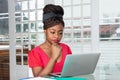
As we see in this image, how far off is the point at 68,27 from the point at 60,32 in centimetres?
241

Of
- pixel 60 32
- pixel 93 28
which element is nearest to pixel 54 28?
pixel 60 32

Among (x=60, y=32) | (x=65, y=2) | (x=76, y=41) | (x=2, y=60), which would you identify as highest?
(x=65, y=2)

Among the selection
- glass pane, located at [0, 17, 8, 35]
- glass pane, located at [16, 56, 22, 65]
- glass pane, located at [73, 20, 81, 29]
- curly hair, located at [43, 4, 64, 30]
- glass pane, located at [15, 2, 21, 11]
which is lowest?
glass pane, located at [16, 56, 22, 65]

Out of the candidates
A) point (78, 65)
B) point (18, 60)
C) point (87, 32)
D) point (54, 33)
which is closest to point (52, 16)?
point (54, 33)

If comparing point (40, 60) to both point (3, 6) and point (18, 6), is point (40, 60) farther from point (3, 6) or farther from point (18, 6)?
point (3, 6)

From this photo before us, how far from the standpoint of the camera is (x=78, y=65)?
1.26 meters

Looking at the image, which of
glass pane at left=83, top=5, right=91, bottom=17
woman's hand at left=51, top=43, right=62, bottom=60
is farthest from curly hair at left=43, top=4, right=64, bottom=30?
glass pane at left=83, top=5, right=91, bottom=17

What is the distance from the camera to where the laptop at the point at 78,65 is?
1.20m

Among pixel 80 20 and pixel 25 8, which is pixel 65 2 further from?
pixel 25 8

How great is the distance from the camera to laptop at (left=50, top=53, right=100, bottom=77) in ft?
3.93

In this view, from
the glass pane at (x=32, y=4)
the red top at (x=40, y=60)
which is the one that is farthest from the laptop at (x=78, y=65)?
the glass pane at (x=32, y=4)

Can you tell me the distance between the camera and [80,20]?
146 inches

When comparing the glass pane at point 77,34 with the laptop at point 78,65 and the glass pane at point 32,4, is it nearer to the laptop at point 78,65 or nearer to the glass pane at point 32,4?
the glass pane at point 32,4

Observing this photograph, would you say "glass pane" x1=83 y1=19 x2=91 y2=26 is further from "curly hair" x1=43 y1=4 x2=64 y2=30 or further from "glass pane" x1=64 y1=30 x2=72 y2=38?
"curly hair" x1=43 y1=4 x2=64 y2=30
